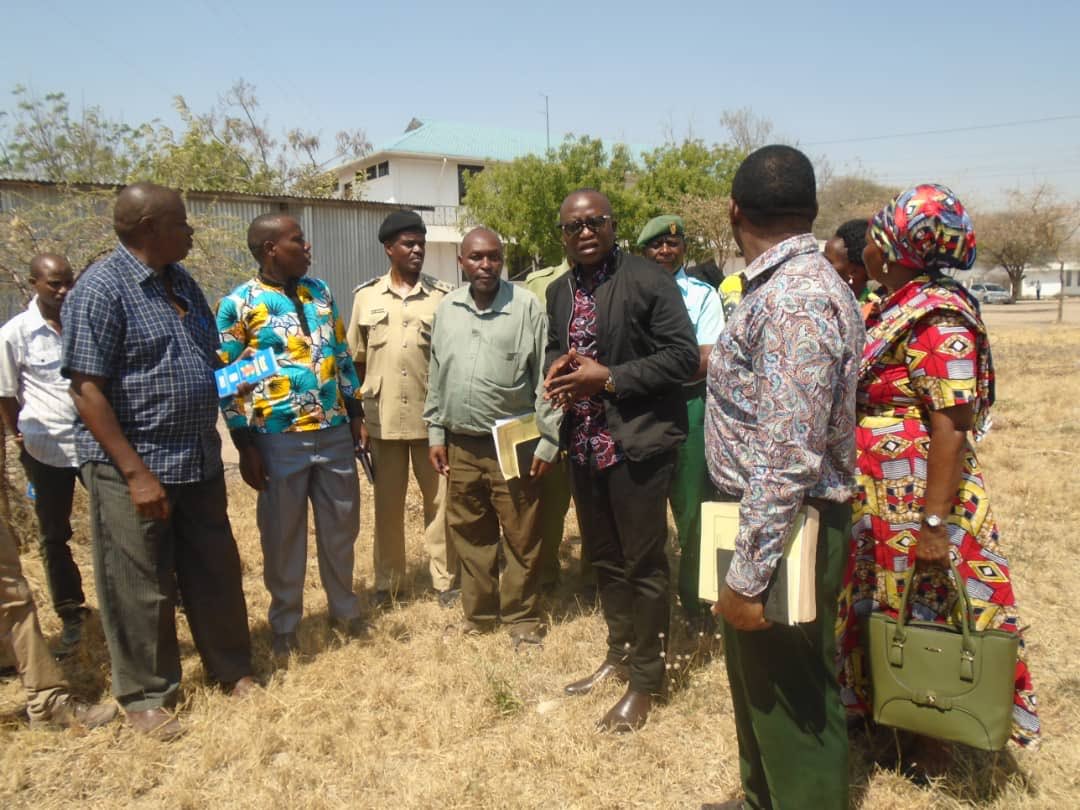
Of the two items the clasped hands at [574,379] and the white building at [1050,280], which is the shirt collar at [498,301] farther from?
the white building at [1050,280]

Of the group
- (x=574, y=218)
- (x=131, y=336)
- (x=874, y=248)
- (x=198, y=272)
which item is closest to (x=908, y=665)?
(x=874, y=248)

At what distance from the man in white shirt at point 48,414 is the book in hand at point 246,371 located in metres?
1.20

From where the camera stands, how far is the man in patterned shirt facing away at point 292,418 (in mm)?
3719

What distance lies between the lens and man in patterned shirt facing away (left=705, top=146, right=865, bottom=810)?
1.81m

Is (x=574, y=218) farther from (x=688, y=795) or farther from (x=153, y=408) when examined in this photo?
(x=688, y=795)

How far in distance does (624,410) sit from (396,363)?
178 centimetres

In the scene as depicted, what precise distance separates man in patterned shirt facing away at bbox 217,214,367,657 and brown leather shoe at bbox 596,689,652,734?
161 cm

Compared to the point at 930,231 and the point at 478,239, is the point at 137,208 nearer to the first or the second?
the point at 478,239

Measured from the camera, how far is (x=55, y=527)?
13.7 ft

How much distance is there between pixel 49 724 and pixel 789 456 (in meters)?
3.16

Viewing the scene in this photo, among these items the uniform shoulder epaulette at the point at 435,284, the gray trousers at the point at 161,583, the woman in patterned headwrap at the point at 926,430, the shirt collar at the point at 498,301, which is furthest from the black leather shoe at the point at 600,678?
the uniform shoulder epaulette at the point at 435,284

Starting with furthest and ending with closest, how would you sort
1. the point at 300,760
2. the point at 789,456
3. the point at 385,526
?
1. the point at 385,526
2. the point at 300,760
3. the point at 789,456

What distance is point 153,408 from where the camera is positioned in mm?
3117

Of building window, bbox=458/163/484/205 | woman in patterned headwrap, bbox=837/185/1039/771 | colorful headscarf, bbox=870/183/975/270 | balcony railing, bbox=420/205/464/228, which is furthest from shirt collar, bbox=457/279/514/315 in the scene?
building window, bbox=458/163/484/205
